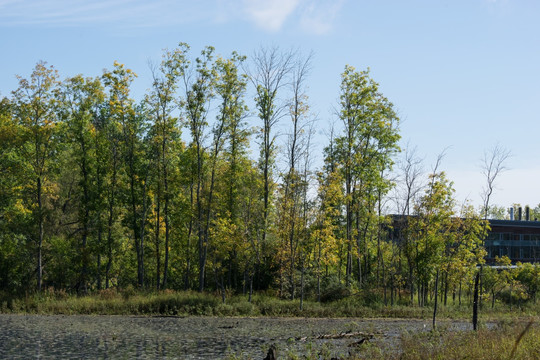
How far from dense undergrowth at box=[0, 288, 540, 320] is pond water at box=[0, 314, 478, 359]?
2260mm

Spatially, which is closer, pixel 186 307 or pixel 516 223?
pixel 186 307

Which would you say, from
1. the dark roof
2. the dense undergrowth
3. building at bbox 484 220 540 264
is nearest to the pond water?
the dense undergrowth

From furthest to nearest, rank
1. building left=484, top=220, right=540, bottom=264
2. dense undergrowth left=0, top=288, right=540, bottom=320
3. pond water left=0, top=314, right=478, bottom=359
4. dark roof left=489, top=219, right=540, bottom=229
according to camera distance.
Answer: building left=484, top=220, right=540, bottom=264 < dark roof left=489, top=219, right=540, bottom=229 < dense undergrowth left=0, top=288, right=540, bottom=320 < pond water left=0, top=314, right=478, bottom=359

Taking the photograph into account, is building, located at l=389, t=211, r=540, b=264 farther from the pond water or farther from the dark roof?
the pond water

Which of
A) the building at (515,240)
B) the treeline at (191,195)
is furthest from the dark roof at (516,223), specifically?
the treeline at (191,195)

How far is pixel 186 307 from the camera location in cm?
4028

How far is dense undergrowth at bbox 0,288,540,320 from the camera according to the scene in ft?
132

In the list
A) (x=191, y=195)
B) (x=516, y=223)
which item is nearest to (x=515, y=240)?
(x=516, y=223)

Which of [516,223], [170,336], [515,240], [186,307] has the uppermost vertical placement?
[516,223]

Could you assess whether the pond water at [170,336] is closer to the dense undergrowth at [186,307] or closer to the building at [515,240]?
the dense undergrowth at [186,307]

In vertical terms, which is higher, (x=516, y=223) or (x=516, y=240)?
(x=516, y=223)

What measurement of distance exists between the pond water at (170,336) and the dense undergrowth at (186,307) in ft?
7.41

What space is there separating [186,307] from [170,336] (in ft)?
38.8

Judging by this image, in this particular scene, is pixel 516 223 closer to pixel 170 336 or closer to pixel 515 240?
pixel 515 240
